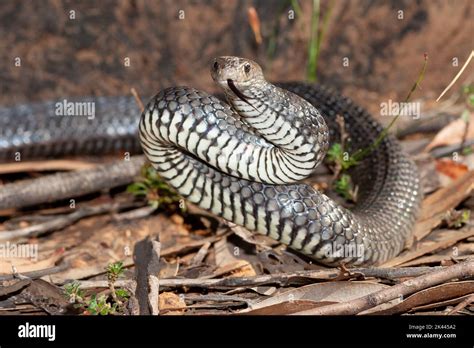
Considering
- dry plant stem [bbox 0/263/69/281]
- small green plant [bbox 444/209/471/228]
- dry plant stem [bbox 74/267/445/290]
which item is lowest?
dry plant stem [bbox 74/267/445/290]

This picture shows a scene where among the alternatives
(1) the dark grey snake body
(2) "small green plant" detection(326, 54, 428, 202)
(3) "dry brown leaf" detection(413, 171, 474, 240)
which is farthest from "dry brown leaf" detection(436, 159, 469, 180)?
(2) "small green plant" detection(326, 54, 428, 202)

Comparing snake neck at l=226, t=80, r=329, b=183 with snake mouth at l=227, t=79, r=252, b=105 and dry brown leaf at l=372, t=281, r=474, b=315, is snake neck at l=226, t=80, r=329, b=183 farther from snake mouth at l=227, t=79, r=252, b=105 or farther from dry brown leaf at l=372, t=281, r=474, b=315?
dry brown leaf at l=372, t=281, r=474, b=315

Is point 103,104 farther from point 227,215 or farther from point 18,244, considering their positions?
point 227,215

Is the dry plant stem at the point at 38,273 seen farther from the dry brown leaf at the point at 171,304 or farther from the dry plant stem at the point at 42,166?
the dry plant stem at the point at 42,166

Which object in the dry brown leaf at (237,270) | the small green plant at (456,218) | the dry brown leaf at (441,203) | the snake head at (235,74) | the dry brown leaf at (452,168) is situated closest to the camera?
the snake head at (235,74)

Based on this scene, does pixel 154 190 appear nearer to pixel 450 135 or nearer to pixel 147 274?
pixel 147 274

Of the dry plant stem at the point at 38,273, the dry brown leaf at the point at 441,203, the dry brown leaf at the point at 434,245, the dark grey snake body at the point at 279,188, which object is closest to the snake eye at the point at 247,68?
the dark grey snake body at the point at 279,188
